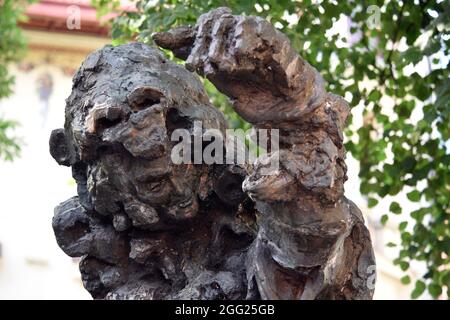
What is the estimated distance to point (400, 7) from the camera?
215 inches

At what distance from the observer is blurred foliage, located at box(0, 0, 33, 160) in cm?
991

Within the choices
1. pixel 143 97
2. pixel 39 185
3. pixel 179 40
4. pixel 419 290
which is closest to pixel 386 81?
pixel 419 290

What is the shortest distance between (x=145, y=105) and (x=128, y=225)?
335 mm

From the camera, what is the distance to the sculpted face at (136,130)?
239 cm

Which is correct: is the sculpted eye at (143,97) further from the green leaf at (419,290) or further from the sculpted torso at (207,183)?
the green leaf at (419,290)

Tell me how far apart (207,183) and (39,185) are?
12.5m

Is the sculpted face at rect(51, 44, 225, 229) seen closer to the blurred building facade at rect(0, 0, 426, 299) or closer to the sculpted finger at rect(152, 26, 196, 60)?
the sculpted finger at rect(152, 26, 196, 60)

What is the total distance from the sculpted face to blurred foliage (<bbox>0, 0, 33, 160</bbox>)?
734 cm

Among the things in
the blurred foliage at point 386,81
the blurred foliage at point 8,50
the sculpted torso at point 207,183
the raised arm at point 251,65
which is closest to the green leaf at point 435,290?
the blurred foliage at point 386,81

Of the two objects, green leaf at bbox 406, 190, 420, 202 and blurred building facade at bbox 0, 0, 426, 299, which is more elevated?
green leaf at bbox 406, 190, 420, 202

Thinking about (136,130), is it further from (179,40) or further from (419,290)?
(419,290)

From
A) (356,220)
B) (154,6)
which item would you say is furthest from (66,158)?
(154,6)

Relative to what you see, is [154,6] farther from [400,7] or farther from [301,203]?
[301,203]

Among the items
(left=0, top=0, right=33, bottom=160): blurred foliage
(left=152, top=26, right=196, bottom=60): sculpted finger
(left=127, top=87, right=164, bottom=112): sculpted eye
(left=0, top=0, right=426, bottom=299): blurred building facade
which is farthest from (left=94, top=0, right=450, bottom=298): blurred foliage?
(left=0, top=0, right=426, bottom=299): blurred building facade
